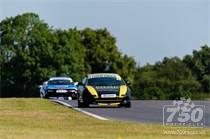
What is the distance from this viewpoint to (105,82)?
33.1 meters

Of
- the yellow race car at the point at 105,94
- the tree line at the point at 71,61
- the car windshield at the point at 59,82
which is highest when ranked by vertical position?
the tree line at the point at 71,61

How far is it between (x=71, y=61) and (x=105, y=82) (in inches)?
2608

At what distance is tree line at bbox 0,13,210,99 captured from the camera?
95.0m

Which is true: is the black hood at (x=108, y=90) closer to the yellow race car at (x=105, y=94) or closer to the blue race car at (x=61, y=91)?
the yellow race car at (x=105, y=94)

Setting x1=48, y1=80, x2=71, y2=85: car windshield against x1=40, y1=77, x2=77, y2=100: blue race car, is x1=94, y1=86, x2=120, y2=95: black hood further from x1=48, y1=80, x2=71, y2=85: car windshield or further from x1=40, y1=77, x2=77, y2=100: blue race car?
x1=48, y1=80, x2=71, y2=85: car windshield

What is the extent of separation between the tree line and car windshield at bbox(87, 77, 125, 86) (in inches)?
2103

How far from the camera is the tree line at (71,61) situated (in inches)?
3740

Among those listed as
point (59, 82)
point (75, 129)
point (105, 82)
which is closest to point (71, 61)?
point (59, 82)

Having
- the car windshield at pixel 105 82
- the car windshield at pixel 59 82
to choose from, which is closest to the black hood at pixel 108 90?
the car windshield at pixel 105 82

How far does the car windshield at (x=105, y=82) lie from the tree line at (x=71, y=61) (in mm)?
53419

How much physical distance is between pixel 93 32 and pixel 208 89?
2051 cm

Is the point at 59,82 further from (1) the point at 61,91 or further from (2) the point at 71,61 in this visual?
(2) the point at 71,61

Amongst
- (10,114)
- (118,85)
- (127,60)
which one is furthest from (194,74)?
(10,114)

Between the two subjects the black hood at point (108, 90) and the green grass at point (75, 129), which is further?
the black hood at point (108, 90)
